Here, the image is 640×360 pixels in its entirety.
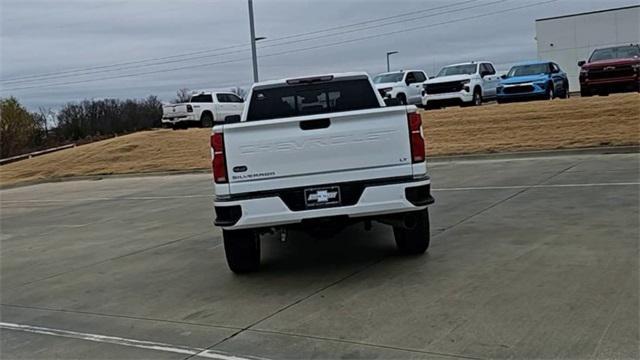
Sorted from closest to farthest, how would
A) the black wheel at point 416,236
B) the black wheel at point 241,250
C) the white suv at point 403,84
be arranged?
1. the black wheel at point 241,250
2. the black wheel at point 416,236
3. the white suv at point 403,84

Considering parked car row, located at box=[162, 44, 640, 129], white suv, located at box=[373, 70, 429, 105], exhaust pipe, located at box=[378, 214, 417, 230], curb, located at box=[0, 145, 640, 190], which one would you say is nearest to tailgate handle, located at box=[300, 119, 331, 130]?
exhaust pipe, located at box=[378, 214, 417, 230]

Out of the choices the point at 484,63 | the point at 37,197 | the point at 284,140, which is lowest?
the point at 37,197

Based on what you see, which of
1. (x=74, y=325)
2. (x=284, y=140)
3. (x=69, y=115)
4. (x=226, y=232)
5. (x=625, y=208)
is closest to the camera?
(x=74, y=325)

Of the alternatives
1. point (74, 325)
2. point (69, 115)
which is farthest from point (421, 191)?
point (69, 115)

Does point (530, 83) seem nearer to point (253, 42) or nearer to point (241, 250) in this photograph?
point (253, 42)

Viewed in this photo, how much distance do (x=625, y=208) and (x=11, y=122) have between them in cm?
6287

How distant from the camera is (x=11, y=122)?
62.3 meters

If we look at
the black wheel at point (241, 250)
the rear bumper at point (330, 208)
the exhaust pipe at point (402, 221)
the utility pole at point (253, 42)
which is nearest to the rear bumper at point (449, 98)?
the utility pole at point (253, 42)

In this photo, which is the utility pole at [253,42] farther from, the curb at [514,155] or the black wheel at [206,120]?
the curb at [514,155]

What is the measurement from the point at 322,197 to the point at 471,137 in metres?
15.1

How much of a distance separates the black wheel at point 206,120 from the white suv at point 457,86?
34.7 feet

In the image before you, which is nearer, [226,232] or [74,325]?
[74,325]

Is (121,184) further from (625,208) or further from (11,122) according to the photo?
(11,122)

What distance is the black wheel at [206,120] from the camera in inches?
1248
